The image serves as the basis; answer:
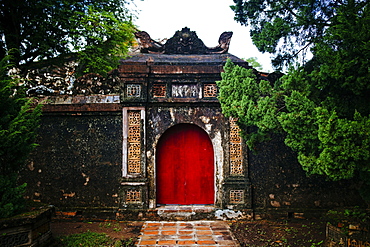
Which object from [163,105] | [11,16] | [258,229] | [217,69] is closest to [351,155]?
[258,229]

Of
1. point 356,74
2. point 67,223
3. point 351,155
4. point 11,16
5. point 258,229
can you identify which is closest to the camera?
point 351,155

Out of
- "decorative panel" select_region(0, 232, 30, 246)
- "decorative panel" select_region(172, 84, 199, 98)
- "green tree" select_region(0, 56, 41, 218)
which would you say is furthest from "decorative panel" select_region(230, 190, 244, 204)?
"green tree" select_region(0, 56, 41, 218)

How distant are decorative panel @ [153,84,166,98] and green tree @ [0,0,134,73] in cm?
385

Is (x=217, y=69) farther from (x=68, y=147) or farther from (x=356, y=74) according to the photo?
(x=68, y=147)

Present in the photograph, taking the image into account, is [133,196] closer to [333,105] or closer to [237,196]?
[237,196]

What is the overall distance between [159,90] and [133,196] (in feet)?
8.07

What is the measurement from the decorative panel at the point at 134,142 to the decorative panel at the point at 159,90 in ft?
1.93

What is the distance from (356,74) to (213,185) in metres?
3.83

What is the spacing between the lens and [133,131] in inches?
248

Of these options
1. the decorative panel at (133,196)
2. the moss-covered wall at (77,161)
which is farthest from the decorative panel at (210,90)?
the decorative panel at (133,196)

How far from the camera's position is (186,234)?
5.32 m

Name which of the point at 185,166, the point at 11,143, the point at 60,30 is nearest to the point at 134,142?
the point at 185,166

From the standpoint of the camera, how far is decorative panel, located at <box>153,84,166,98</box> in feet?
21.0

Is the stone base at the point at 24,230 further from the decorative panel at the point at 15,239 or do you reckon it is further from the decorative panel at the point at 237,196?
the decorative panel at the point at 237,196
